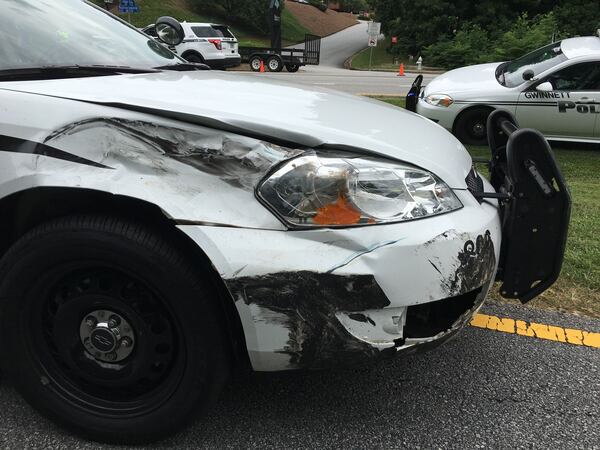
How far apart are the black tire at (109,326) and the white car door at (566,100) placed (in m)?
6.88

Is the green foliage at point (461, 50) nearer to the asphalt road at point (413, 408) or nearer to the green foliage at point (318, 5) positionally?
the asphalt road at point (413, 408)

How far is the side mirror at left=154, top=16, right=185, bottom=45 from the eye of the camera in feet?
12.7

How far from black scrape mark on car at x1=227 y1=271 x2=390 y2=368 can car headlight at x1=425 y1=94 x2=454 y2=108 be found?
648 centimetres

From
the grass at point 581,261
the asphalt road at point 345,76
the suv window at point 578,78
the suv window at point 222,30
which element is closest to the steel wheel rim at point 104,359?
the asphalt road at point 345,76

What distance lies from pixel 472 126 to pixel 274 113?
6.45 m

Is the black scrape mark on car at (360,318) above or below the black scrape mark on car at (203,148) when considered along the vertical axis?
below

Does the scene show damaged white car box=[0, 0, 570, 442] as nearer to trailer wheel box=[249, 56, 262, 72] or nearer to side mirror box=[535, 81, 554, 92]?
side mirror box=[535, 81, 554, 92]

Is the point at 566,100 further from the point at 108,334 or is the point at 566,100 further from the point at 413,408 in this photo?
the point at 108,334

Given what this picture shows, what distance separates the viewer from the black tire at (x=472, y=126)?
7613 mm

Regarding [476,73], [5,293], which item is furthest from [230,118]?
[476,73]

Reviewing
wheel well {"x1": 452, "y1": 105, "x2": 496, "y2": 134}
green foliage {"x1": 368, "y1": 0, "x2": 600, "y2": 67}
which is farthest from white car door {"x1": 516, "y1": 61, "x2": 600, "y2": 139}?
green foliage {"x1": 368, "y1": 0, "x2": 600, "y2": 67}

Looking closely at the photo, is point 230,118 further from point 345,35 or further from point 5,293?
point 345,35

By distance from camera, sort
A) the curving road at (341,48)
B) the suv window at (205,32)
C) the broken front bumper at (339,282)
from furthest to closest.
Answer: the curving road at (341,48), the suv window at (205,32), the broken front bumper at (339,282)

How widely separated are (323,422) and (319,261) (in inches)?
33.5
